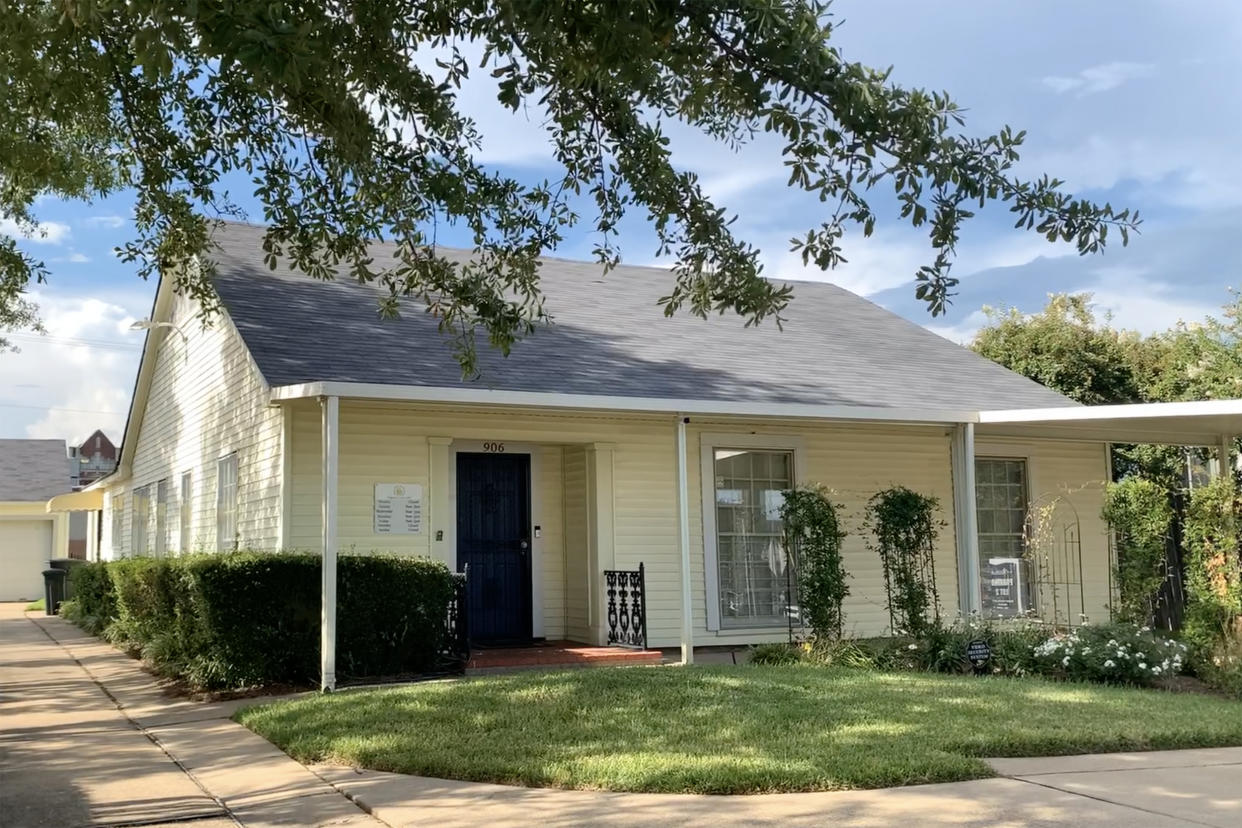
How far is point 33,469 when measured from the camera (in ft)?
A: 112

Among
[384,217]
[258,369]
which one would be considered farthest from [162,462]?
[384,217]

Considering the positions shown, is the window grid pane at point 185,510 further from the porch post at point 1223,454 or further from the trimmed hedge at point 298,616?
the porch post at point 1223,454

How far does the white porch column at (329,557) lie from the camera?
9.62 m

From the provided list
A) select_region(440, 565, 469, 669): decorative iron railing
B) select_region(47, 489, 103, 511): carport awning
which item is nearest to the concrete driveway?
select_region(440, 565, 469, 669): decorative iron railing

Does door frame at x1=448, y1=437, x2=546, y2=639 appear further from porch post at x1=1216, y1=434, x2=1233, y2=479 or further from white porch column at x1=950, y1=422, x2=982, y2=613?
porch post at x1=1216, y1=434, x2=1233, y2=479

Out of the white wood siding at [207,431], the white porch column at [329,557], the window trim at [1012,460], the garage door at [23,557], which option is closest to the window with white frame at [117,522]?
the white wood siding at [207,431]

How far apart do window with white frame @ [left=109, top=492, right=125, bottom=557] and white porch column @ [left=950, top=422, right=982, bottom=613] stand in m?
16.0

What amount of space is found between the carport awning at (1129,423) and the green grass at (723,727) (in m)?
3.03

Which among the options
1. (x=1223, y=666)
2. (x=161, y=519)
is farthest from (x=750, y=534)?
(x=161, y=519)

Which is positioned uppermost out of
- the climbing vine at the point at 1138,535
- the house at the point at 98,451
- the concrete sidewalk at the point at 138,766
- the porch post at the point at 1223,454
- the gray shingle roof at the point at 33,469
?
the house at the point at 98,451

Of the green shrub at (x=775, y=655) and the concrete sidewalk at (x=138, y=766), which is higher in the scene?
the green shrub at (x=775, y=655)

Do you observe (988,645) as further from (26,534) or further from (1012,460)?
(26,534)

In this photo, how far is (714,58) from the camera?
6562 millimetres

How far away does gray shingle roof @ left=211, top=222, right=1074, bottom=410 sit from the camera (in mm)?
11781
